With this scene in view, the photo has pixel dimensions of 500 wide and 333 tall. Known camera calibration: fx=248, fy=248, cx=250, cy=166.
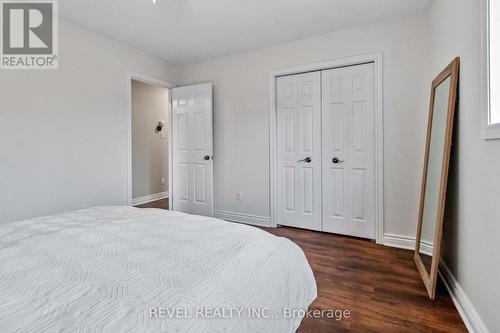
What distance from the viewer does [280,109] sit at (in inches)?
133

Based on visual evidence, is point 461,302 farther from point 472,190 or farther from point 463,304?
point 472,190

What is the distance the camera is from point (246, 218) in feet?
11.9

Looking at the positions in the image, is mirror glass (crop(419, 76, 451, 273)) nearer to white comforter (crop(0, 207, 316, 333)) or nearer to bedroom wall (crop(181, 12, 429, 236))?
bedroom wall (crop(181, 12, 429, 236))

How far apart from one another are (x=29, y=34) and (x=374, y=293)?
387 centimetres

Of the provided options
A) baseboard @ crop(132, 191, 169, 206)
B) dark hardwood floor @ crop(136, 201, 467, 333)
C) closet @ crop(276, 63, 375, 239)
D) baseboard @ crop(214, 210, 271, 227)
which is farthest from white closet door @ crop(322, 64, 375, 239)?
baseboard @ crop(132, 191, 169, 206)

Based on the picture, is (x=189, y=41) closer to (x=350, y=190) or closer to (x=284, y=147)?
(x=284, y=147)

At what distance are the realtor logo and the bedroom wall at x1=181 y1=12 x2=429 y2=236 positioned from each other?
1.83m

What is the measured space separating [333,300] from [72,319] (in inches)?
64.0

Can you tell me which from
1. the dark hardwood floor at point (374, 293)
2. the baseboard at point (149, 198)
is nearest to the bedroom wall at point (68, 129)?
the baseboard at point (149, 198)

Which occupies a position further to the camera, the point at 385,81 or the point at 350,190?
the point at 350,190

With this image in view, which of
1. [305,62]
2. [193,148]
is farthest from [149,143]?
[305,62]

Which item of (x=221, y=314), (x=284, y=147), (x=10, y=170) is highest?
(x=284, y=147)

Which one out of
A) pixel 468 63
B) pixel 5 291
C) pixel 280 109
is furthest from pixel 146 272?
pixel 280 109

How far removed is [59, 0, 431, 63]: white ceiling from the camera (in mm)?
2443
